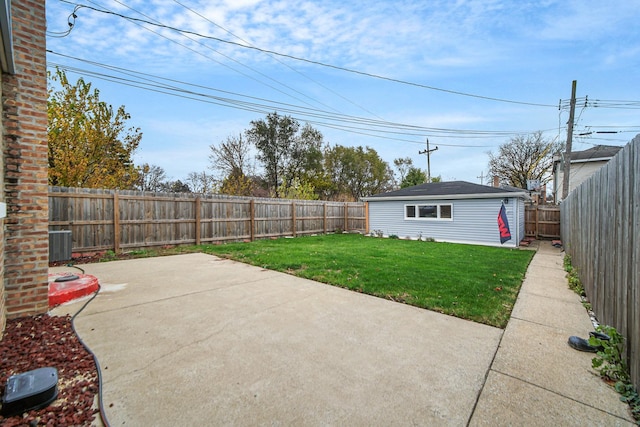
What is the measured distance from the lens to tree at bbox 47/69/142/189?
29.4 ft

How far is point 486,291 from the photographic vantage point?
4.49 metres

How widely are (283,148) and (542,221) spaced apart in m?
18.0

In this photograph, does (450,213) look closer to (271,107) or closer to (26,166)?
(271,107)

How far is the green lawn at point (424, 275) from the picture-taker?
3.86m

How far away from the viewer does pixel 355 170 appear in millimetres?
30453

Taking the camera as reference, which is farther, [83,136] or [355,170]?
[355,170]

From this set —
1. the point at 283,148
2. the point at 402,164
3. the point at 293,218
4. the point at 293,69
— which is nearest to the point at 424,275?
the point at 293,218

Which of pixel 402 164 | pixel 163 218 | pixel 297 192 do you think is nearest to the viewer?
pixel 163 218

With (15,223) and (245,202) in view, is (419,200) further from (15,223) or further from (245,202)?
(15,223)

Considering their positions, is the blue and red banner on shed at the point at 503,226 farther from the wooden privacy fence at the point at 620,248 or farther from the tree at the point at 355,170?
the tree at the point at 355,170

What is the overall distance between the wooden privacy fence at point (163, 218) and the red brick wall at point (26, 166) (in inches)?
188

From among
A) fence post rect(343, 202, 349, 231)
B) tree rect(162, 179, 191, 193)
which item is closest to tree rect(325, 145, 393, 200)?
fence post rect(343, 202, 349, 231)

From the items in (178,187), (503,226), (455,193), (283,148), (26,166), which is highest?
(283,148)

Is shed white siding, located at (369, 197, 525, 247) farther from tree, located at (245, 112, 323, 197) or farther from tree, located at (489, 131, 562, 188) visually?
tree, located at (489, 131, 562, 188)
